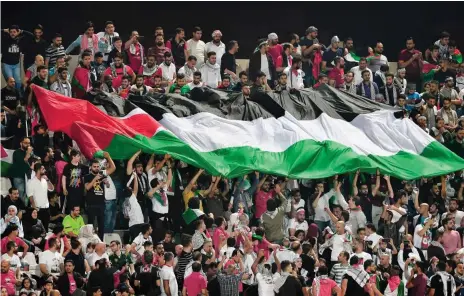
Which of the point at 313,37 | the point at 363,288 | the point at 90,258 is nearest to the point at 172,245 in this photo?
the point at 90,258

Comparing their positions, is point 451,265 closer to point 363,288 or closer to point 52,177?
point 363,288

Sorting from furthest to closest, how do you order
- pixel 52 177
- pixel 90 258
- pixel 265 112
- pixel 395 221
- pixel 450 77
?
pixel 450 77 < pixel 265 112 < pixel 395 221 < pixel 52 177 < pixel 90 258

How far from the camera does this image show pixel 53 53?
1287 inches

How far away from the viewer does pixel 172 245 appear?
27.9 m

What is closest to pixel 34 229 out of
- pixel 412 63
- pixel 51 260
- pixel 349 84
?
pixel 51 260

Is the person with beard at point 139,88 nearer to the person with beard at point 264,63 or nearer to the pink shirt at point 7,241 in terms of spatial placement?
the person with beard at point 264,63

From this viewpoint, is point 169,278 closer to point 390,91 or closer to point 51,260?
point 51,260

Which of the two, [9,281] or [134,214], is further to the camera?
[134,214]

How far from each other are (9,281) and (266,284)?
167 inches

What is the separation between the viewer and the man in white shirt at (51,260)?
26.4 meters

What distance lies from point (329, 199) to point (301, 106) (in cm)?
312

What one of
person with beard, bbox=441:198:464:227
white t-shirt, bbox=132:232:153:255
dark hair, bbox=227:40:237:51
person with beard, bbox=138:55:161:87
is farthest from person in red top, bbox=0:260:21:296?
dark hair, bbox=227:40:237:51

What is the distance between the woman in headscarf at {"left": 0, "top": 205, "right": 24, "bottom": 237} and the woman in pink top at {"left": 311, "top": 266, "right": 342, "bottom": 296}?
4.91 m

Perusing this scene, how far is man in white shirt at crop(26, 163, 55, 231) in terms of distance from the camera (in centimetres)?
2822
